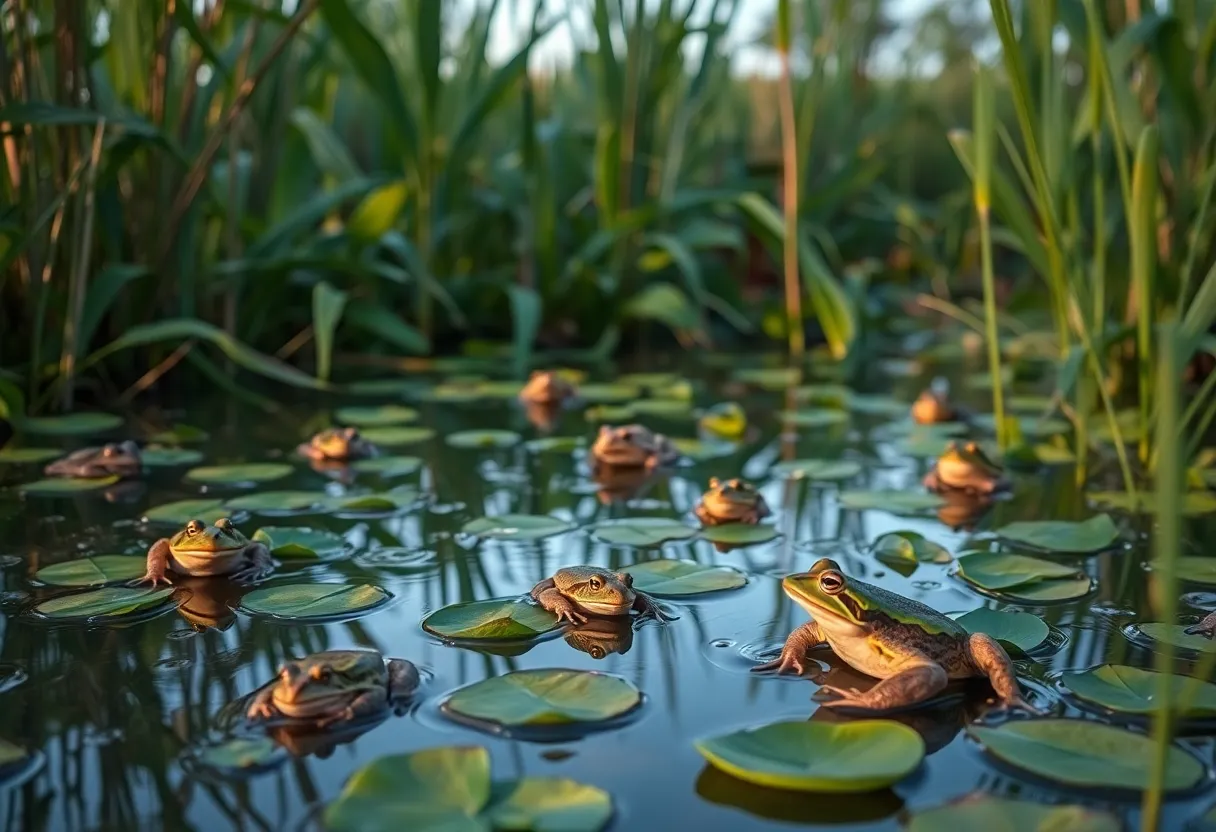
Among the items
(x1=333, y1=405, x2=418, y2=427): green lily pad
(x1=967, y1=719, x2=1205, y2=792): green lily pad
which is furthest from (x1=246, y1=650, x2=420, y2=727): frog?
(x1=333, y1=405, x2=418, y2=427): green lily pad

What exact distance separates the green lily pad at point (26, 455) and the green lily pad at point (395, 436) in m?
0.80

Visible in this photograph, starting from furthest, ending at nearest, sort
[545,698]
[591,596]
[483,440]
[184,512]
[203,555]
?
[483,440] → [184,512] → [203,555] → [591,596] → [545,698]

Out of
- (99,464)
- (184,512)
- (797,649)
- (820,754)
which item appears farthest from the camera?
(99,464)

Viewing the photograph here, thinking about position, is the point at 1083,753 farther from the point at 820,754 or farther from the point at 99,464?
the point at 99,464

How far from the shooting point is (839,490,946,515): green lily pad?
253cm

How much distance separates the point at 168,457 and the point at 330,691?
1.66 meters

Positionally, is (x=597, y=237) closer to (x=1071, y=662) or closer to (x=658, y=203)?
(x=658, y=203)

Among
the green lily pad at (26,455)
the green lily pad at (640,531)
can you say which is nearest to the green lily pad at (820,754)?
the green lily pad at (640,531)

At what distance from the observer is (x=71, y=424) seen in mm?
3082

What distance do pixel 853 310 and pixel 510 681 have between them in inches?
130

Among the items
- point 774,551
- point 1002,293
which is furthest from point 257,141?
point 1002,293

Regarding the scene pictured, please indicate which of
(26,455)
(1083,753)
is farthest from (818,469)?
(26,455)

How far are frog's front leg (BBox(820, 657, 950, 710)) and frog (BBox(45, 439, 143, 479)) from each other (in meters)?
1.83

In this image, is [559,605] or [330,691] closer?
[330,691]
